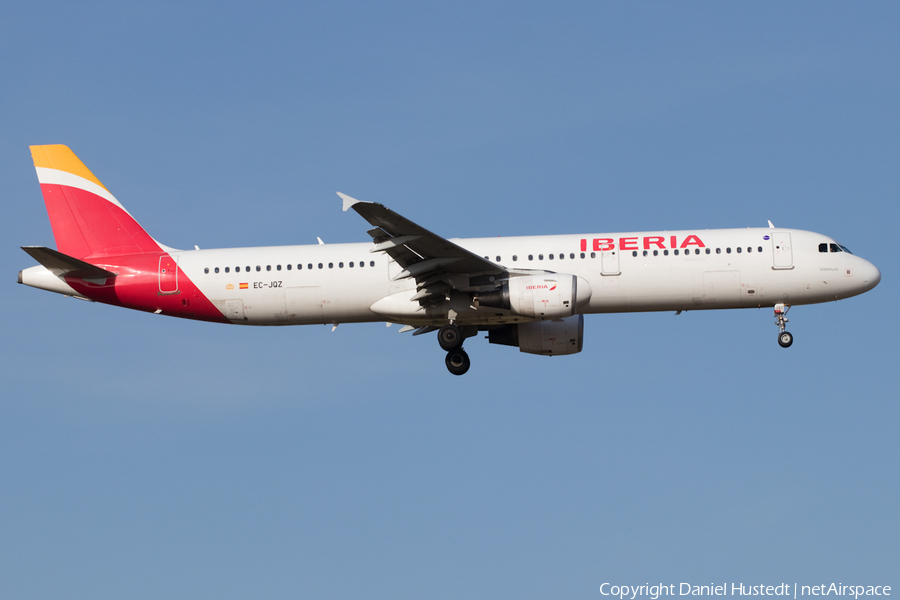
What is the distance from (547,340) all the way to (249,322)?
11.0 meters

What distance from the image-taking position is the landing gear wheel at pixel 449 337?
120 feet

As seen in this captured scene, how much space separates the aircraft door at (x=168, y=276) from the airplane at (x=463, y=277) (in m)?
0.04

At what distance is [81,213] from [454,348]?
14.9 meters

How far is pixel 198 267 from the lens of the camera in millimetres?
36375

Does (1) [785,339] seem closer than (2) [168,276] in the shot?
Yes

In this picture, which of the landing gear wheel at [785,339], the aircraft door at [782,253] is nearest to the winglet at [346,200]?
the aircraft door at [782,253]

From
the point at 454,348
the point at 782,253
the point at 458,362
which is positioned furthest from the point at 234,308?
the point at 782,253

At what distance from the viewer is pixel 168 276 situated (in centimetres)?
3634

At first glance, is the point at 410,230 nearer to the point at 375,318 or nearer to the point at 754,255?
the point at 375,318

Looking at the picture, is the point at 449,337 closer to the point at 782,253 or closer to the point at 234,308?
the point at 234,308

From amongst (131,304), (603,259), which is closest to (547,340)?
(603,259)

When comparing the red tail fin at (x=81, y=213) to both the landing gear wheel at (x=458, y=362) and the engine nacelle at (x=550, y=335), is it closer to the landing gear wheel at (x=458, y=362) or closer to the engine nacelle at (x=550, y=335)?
the landing gear wheel at (x=458, y=362)

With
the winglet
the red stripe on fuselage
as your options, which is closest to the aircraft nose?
the winglet

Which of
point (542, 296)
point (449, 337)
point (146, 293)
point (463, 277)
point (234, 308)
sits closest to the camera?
point (542, 296)
